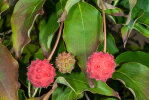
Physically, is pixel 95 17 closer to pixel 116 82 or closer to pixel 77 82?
pixel 77 82

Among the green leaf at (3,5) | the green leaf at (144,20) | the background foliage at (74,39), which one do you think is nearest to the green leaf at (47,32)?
the background foliage at (74,39)

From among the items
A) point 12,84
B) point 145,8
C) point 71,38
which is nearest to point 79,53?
point 71,38

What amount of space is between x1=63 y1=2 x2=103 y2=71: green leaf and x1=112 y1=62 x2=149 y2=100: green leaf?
0.12 metres

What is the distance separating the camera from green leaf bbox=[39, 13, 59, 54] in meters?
0.59

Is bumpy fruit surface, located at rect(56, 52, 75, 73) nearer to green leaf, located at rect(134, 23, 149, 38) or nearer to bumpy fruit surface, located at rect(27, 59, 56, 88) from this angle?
bumpy fruit surface, located at rect(27, 59, 56, 88)

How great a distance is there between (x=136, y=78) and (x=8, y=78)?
0.32m

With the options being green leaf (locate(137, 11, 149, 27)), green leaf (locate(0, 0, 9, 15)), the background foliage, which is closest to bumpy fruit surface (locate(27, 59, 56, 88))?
the background foliage

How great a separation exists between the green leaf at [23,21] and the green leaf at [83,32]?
0.26ft

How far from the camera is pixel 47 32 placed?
24.4 inches

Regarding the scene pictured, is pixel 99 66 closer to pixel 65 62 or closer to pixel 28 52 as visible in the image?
pixel 65 62

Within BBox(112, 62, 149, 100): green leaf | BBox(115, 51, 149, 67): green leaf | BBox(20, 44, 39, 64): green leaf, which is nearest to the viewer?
BBox(112, 62, 149, 100): green leaf

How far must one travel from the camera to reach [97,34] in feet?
1.85

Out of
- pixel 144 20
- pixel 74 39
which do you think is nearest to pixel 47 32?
pixel 74 39

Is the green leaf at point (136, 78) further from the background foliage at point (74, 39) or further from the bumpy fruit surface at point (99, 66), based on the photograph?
the bumpy fruit surface at point (99, 66)
